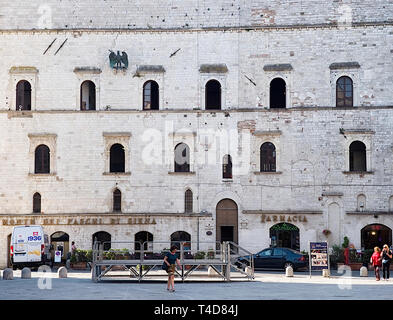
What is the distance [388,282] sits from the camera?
3044 centimetres

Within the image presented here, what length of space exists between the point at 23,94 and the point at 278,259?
56.4ft

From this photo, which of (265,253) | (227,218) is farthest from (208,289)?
(227,218)

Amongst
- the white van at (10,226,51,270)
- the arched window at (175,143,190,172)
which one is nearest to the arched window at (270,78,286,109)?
the arched window at (175,143,190,172)

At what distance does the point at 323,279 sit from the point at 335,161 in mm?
10815

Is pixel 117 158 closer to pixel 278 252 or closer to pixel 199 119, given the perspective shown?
pixel 199 119

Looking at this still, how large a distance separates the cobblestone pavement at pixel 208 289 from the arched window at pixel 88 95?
12.8 m

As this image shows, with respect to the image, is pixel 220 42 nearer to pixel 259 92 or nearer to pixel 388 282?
pixel 259 92

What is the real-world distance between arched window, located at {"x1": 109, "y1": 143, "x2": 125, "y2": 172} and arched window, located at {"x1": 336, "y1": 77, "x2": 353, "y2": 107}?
12.3 m

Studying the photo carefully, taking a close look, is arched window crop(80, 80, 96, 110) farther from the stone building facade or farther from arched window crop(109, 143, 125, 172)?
arched window crop(109, 143, 125, 172)

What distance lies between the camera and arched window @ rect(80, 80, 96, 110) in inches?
1692

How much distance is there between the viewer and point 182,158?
42469 millimetres

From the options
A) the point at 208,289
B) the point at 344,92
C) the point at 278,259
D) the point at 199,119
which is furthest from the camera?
the point at 199,119

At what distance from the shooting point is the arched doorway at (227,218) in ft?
138

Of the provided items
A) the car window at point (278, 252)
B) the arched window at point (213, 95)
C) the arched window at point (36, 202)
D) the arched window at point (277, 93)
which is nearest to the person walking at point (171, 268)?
→ the car window at point (278, 252)
